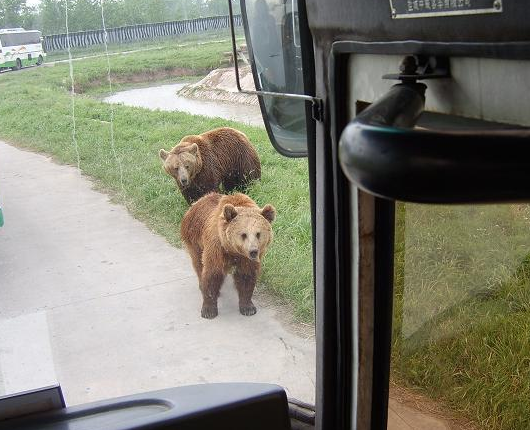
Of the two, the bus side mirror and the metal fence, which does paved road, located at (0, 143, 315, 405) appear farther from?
the bus side mirror

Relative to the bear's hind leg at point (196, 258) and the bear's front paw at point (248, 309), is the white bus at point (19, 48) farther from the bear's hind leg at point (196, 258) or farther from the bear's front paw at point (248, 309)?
the bear's front paw at point (248, 309)

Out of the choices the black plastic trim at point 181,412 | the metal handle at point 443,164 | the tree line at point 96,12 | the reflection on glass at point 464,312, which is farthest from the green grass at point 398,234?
the metal handle at point 443,164

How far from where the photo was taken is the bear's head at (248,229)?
6.81ft

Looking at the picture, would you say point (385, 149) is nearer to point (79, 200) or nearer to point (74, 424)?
point (74, 424)

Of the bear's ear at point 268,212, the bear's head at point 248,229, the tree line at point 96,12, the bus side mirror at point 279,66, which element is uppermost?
the tree line at point 96,12

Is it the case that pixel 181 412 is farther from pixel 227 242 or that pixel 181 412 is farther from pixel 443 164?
pixel 443 164

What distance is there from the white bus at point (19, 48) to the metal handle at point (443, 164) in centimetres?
158

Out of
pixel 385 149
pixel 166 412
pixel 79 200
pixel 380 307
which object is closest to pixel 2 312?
pixel 79 200

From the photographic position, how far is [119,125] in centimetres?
210

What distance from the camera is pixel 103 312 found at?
6.46 ft

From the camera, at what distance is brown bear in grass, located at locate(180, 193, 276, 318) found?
2.08 metres

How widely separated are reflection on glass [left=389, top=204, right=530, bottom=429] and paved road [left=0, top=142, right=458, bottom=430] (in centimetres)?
56

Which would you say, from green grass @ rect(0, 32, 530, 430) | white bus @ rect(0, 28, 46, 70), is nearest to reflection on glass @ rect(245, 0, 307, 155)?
green grass @ rect(0, 32, 530, 430)

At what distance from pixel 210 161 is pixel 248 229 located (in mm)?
271
